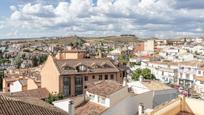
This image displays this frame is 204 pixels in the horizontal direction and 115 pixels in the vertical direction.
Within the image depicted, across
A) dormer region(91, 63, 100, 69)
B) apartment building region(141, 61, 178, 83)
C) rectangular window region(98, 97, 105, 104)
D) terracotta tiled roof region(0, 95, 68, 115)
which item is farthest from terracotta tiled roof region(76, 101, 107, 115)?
apartment building region(141, 61, 178, 83)

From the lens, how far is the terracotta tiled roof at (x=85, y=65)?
5339 centimetres

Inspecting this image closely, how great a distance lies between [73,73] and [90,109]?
2201 centimetres

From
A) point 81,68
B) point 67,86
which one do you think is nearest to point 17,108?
point 67,86

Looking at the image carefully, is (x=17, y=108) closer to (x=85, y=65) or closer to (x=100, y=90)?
(x=100, y=90)

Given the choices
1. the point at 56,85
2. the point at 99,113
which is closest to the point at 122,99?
the point at 99,113

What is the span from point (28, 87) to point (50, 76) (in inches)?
402

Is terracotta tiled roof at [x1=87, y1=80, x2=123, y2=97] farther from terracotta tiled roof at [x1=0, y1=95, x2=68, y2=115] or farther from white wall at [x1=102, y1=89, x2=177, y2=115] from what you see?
terracotta tiled roof at [x1=0, y1=95, x2=68, y2=115]

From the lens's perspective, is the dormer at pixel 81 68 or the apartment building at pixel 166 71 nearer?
the dormer at pixel 81 68

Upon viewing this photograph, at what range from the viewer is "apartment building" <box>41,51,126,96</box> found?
173 ft

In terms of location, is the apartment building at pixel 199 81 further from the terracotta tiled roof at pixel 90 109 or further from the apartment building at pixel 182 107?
the apartment building at pixel 182 107

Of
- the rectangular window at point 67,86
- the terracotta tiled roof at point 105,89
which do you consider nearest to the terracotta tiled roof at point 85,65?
the rectangular window at point 67,86

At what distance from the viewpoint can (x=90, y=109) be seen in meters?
31.9

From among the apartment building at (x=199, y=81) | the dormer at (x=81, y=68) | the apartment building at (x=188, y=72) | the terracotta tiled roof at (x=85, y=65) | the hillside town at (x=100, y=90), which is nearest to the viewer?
the hillside town at (x=100, y=90)

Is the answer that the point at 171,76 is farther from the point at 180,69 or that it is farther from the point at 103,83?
the point at 103,83
